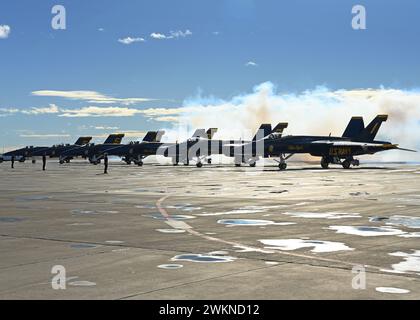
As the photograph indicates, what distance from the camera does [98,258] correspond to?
420 inches

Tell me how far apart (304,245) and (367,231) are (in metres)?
2.91

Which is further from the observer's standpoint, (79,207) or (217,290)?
(79,207)

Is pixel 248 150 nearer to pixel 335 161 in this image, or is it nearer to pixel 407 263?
pixel 335 161

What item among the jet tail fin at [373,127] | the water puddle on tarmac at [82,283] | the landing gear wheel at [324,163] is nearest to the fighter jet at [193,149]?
the landing gear wheel at [324,163]

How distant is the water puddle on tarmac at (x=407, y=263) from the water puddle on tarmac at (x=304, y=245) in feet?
3.80

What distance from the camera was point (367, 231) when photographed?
1430 cm

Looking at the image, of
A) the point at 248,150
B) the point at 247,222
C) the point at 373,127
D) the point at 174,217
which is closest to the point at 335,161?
the point at 373,127

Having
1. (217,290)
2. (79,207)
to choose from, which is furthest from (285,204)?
(217,290)

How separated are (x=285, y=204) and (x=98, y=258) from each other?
1255 cm

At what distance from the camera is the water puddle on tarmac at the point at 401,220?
15742 mm

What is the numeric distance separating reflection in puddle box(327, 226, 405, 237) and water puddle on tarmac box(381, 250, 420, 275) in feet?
7.94
